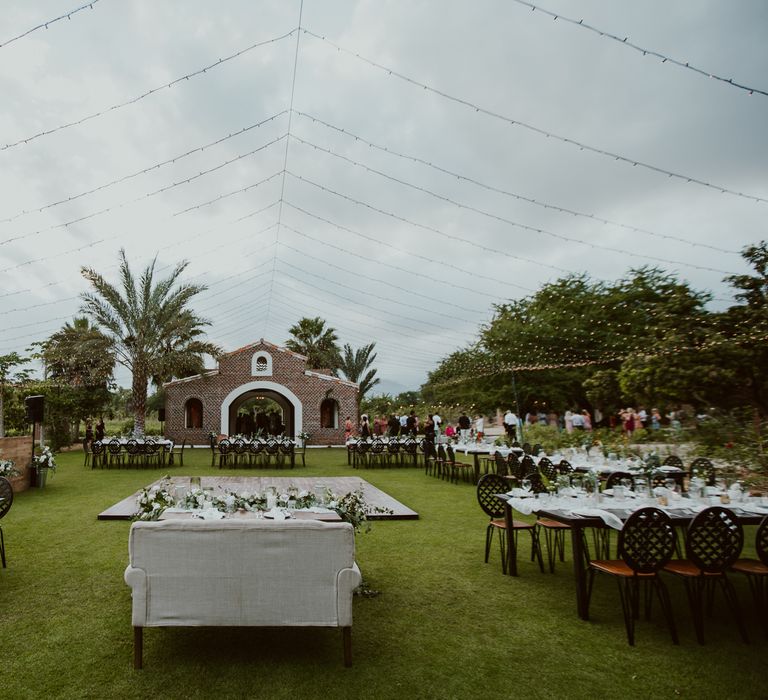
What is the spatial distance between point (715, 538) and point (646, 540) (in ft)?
1.77

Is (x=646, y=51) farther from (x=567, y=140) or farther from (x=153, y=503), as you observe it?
(x=153, y=503)

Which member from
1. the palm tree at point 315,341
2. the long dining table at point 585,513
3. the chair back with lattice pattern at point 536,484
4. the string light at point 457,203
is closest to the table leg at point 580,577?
the long dining table at point 585,513

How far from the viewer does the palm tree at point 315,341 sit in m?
33.2

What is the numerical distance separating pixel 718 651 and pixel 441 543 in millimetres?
3330

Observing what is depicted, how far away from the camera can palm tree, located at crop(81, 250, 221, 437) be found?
19391 millimetres

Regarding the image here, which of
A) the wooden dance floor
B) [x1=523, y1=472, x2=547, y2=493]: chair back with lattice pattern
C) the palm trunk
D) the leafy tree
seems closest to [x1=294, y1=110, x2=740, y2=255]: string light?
[x1=523, y1=472, x2=547, y2=493]: chair back with lattice pattern

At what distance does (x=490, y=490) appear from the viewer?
587cm

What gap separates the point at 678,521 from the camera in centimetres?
432

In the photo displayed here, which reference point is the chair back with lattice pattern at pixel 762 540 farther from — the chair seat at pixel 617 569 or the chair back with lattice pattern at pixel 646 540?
the chair seat at pixel 617 569

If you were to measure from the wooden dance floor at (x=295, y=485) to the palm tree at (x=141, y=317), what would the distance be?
28.8 feet

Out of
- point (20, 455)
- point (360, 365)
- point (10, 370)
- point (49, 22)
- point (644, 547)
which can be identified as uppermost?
point (49, 22)

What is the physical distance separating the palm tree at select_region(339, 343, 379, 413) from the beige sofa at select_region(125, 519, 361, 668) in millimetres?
29211

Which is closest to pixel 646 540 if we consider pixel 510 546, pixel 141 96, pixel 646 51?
pixel 510 546

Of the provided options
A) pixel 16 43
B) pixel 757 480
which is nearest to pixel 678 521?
pixel 757 480
